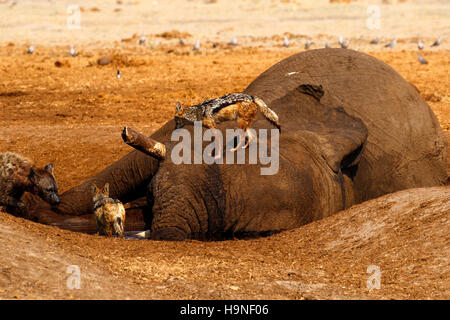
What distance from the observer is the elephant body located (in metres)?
6.09

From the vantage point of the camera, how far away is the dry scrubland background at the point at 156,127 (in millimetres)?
4559

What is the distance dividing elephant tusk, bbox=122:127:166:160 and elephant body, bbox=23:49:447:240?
10cm

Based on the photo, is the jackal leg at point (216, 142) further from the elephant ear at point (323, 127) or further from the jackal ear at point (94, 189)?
the jackal ear at point (94, 189)

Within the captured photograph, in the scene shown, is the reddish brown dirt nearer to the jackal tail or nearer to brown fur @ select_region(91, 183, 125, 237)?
brown fur @ select_region(91, 183, 125, 237)

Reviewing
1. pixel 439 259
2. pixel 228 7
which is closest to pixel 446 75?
pixel 439 259

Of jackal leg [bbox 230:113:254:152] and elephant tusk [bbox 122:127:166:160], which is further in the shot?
jackal leg [bbox 230:113:254:152]

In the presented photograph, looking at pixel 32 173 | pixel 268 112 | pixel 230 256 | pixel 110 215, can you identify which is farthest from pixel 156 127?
pixel 230 256

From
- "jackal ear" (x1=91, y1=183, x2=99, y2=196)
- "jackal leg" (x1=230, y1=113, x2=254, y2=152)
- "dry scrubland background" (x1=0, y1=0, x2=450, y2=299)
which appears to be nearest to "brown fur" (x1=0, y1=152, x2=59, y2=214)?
"jackal ear" (x1=91, y1=183, x2=99, y2=196)

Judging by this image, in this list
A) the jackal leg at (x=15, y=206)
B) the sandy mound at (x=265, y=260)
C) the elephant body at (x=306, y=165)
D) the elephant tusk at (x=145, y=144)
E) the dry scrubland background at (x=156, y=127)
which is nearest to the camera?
the sandy mound at (x=265, y=260)

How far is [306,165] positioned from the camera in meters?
6.44

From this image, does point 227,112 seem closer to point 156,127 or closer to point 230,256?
point 230,256

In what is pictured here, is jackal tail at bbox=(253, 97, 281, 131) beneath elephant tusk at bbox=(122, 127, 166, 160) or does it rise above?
above

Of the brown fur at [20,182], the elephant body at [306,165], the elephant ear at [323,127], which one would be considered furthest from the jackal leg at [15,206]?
the elephant ear at [323,127]
